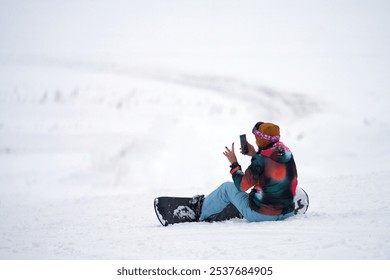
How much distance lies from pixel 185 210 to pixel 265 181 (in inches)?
42.7

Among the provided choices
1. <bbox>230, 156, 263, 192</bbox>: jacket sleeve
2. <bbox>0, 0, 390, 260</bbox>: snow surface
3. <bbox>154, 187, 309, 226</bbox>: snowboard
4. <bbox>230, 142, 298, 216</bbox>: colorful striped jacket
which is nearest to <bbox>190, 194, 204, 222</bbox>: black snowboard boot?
<bbox>154, 187, 309, 226</bbox>: snowboard

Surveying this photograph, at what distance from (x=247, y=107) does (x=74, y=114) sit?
533cm

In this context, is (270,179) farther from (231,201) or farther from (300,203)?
(300,203)

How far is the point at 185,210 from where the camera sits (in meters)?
4.90

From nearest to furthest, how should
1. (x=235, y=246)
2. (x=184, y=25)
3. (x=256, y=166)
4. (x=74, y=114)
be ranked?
(x=235, y=246) < (x=256, y=166) < (x=74, y=114) < (x=184, y=25)

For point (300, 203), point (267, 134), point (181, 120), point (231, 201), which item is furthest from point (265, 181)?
point (181, 120)

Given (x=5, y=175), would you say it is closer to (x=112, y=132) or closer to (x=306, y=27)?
(x=112, y=132)

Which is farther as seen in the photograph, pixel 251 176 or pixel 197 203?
pixel 197 203

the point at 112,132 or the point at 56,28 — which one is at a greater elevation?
the point at 56,28

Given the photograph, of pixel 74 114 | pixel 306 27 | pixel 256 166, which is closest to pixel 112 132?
pixel 74 114

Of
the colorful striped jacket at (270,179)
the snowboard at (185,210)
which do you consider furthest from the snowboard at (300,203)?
the colorful striped jacket at (270,179)

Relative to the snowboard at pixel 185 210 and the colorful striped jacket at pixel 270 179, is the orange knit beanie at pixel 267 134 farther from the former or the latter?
the snowboard at pixel 185 210

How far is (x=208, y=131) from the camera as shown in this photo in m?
12.6

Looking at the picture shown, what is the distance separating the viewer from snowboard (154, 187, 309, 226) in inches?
190
